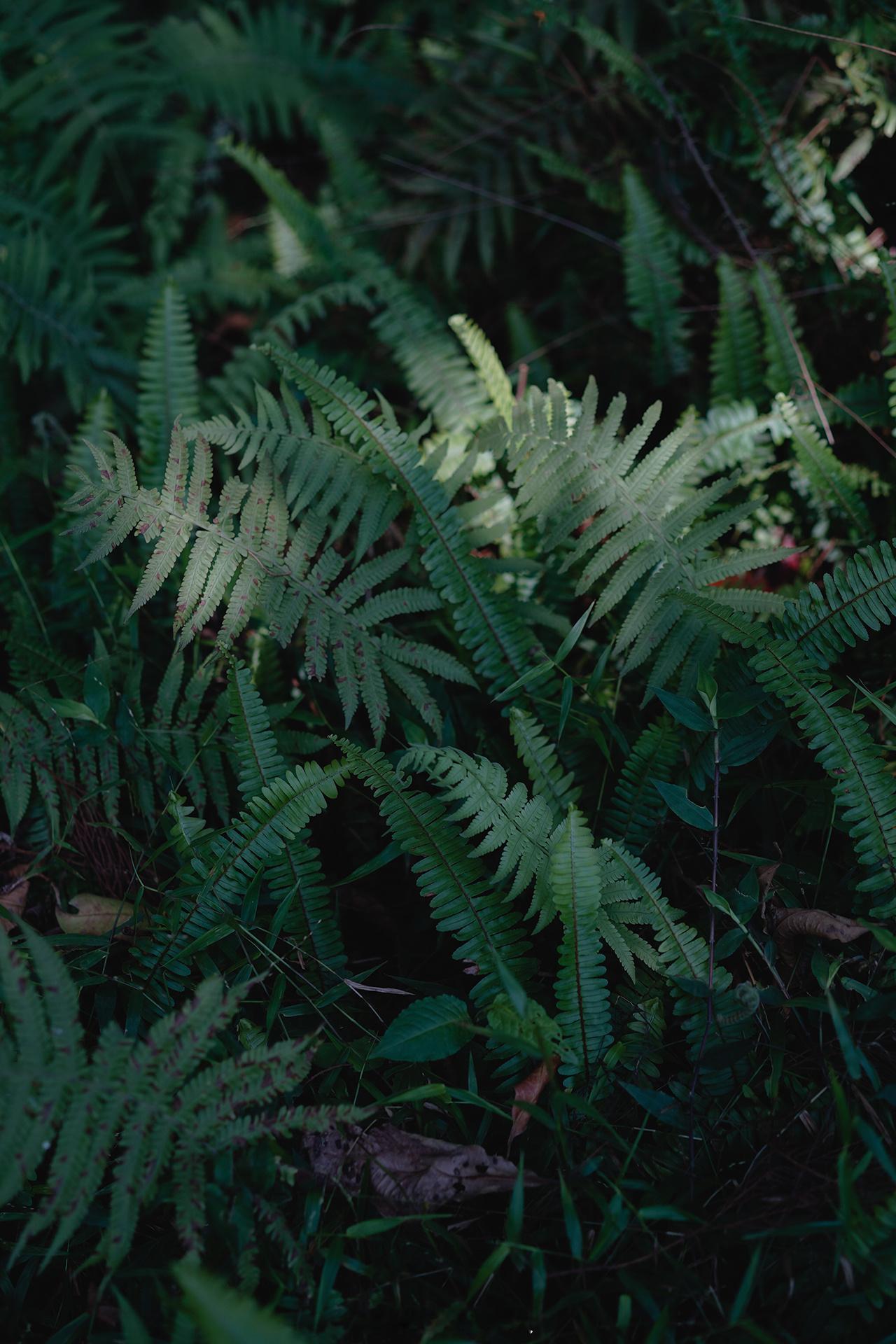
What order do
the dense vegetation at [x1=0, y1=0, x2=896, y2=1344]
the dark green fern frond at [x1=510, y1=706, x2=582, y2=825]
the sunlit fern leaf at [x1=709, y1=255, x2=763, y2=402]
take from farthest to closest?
the sunlit fern leaf at [x1=709, y1=255, x2=763, y2=402]
the dark green fern frond at [x1=510, y1=706, x2=582, y2=825]
the dense vegetation at [x1=0, y1=0, x2=896, y2=1344]

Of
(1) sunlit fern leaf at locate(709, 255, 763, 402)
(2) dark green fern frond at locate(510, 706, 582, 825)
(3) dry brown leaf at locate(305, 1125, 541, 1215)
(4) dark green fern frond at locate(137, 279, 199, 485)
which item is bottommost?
(3) dry brown leaf at locate(305, 1125, 541, 1215)

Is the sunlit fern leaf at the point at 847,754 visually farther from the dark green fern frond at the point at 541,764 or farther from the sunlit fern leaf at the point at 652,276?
the sunlit fern leaf at the point at 652,276

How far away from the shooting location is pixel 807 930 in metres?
1.90

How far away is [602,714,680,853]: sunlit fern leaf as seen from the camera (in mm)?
2109

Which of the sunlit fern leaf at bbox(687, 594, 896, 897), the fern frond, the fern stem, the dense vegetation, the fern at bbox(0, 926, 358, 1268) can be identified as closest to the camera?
the fern at bbox(0, 926, 358, 1268)

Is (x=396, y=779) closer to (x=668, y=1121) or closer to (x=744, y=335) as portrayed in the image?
(x=668, y=1121)

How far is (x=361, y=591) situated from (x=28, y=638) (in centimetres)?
99

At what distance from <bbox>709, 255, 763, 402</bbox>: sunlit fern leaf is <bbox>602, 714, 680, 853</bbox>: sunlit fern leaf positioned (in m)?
1.24

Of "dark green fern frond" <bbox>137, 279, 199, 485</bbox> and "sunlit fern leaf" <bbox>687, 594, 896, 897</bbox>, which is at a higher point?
"dark green fern frond" <bbox>137, 279, 199, 485</bbox>

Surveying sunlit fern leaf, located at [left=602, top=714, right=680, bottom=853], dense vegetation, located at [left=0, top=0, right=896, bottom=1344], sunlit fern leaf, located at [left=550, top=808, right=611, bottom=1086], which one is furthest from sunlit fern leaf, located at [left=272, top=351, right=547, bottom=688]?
sunlit fern leaf, located at [left=550, top=808, right=611, bottom=1086]

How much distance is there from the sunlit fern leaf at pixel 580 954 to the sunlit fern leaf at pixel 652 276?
1.89 meters

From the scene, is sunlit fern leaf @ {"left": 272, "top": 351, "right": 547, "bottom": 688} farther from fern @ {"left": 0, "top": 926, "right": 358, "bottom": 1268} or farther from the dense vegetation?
fern @ {"left": 0, "top": 926, "right": 358, "bottom": 1268}

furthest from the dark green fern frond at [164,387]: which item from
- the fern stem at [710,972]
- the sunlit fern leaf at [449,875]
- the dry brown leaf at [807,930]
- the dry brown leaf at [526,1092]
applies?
the dry brown leaf at [807,930]

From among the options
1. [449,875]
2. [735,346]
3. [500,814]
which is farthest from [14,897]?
[735,346]
